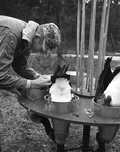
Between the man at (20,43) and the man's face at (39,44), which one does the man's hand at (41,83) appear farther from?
the man's face at (39,44)

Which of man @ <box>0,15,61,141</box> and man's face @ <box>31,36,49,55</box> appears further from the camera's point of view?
man's face @ <box>31,36,49,55</box>

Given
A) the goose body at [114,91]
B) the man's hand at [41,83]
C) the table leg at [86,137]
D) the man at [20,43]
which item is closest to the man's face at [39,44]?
the man at [20,43]

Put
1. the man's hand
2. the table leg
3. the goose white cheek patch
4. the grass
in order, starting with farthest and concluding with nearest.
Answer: the grass → the table leg → the man's hand → the goose white cheek patch

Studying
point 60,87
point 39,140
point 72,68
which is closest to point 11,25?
point 60,87

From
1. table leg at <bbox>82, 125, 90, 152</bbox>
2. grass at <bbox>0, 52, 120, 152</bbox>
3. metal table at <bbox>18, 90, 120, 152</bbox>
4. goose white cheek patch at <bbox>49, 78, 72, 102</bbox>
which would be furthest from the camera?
grass at <bbox>0, 52, 120, 152</bbox>

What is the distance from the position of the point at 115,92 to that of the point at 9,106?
2.51 m

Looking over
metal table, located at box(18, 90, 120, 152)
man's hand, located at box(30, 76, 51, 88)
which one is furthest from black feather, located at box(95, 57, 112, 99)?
man's hand, located at box(30, 76, 51, 88)

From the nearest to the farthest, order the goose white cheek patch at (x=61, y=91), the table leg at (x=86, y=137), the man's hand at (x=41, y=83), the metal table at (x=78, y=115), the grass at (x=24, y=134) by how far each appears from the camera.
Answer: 1. the metal table at (x=78, y=115)
2. the goose white cheek patch at (x=61, y=91)
3. the man's hand at (x=41, y=83)
4. the table leg at (x=86, y=137)
5. the grass at (x=24, y=134)

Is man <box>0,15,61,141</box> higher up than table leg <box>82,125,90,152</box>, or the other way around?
man <box>0,15,61,141</box>

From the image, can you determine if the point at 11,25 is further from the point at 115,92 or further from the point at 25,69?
the point at 115,92

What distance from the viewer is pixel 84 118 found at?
1.15m

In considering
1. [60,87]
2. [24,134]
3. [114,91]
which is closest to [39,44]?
[60,87]

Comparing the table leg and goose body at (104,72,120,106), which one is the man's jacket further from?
the table leg

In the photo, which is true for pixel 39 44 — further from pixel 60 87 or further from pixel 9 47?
pixel 60 87
